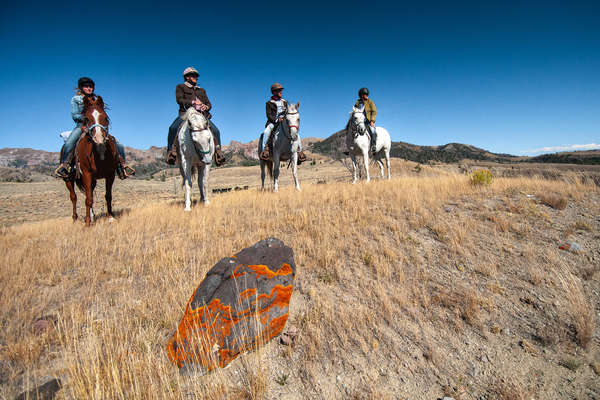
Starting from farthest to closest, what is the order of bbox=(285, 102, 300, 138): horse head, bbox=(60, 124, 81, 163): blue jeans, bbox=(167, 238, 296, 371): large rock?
1. bbox=(285, 102, 300, 138): horse head
2. bbox=(60, 124, 81, 163): blue jeans
3. bbox=(167, 238, 296, 371): large rock

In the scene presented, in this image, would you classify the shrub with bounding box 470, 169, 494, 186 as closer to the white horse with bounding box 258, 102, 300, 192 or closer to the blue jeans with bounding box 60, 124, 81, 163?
the white horse with bounding box 258, 102, 300, 192

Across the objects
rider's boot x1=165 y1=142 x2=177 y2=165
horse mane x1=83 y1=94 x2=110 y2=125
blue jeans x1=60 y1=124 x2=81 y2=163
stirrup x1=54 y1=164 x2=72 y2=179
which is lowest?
stirrup x1=54 y1=164 x2=72 y2=179

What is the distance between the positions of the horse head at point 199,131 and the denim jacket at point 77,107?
8.83ft

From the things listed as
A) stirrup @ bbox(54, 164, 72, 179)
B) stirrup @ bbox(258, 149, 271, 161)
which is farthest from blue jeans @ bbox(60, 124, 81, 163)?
stirrup @ bbox(258, 149, 271, 161)

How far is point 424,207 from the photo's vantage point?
6.27 meters

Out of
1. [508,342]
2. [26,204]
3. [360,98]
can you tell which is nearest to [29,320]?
[508,342]

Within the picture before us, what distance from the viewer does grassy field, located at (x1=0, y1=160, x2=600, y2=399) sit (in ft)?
7.61

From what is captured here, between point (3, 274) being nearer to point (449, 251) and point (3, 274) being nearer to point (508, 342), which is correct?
point (508, 342)

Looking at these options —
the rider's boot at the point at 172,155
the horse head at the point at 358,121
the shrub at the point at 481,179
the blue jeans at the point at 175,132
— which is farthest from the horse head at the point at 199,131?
the shrub at the point at 481,179

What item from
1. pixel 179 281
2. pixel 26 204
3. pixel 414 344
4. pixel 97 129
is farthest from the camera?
pixel 26 204

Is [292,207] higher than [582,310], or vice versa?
[292,207]

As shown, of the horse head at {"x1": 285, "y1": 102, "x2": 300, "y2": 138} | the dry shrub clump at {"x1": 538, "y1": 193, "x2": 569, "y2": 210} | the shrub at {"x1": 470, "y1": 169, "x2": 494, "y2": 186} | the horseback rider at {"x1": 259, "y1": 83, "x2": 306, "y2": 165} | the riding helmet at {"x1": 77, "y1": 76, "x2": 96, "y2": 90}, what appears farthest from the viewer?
the horseback rider at {"x1": 259, "y1": 83, "x2": 306, "y2": 165}

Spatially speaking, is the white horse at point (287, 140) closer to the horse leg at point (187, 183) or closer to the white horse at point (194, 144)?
the white horse at point (194, 144)

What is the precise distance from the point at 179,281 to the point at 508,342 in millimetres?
4345
